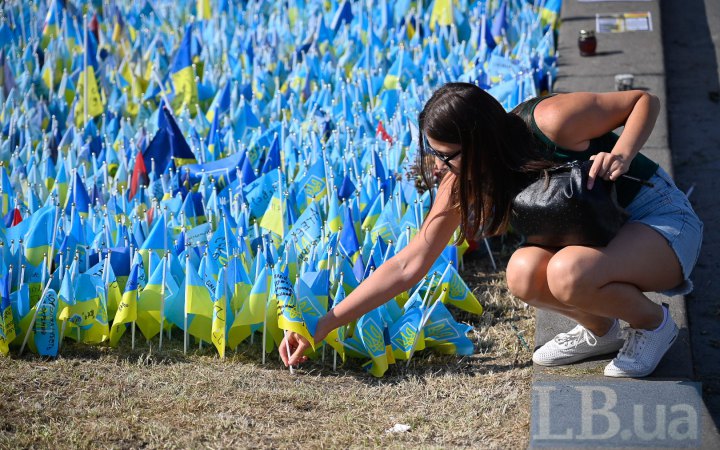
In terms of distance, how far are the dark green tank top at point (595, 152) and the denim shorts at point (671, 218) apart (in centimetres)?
2

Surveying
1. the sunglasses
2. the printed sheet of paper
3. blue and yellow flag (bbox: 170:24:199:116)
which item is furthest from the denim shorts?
the printed sheet of paper

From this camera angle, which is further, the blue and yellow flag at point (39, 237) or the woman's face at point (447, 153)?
the blue and yellow flag at point (39, 237)

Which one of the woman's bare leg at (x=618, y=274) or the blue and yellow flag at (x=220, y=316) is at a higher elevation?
the woman's bare leg at (x=618, y=274)

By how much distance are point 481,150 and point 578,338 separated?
723 mm

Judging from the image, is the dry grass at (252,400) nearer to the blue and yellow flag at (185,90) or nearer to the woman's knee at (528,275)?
the woman's knee at (528,275)

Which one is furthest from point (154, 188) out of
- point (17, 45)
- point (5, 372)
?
point (17, 45)

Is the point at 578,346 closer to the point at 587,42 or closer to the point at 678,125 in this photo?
the point at 678,125

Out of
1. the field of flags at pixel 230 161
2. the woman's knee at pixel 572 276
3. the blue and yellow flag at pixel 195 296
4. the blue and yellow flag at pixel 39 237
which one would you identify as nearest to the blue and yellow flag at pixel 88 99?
the field of flags at pixel 230 161

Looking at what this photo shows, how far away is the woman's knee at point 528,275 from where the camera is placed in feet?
9.02

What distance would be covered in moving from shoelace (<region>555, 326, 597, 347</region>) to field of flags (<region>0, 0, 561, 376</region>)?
40 centimetres

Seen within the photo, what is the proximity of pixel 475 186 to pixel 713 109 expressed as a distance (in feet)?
11.0

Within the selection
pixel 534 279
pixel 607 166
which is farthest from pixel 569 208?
pixel 534 279

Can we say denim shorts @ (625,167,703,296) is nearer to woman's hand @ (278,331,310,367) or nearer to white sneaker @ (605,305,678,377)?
white sneaker @ (605,305,678,377)

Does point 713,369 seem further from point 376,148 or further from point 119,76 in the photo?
point 119,76
